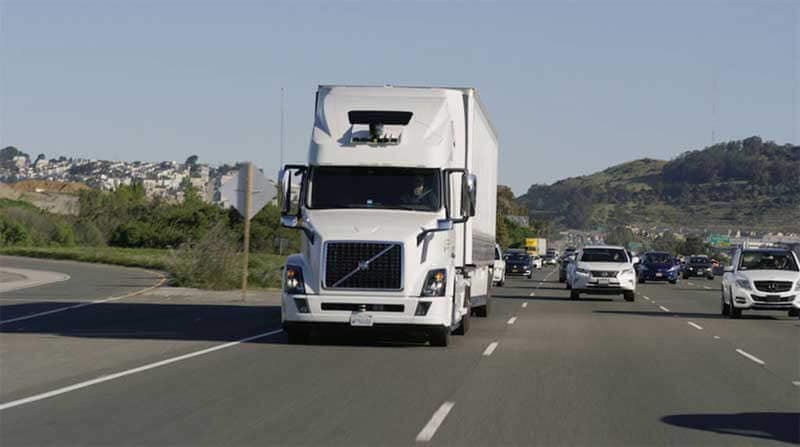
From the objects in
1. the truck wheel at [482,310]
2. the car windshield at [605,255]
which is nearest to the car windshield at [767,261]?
the truck wheel at [482,310]

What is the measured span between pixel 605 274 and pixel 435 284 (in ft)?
69.2

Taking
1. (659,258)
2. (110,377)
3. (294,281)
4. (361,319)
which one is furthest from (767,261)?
(659,258)

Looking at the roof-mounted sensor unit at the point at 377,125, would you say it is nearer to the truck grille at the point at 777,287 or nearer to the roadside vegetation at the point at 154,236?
the truck grille at the point at 777,287

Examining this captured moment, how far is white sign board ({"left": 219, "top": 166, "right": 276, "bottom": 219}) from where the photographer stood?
30.5m

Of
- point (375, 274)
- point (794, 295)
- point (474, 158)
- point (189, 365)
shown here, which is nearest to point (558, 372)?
point (375, 274)

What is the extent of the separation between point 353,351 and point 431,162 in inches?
130

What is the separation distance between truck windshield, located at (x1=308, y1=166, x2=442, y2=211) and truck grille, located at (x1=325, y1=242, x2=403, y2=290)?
1.07 metres

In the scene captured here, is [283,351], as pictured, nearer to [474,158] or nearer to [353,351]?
[353,351]

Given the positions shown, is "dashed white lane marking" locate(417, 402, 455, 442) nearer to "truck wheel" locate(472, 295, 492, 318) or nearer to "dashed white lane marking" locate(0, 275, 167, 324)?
"dashed white lane marking" locate(0, 275, 167, 324)

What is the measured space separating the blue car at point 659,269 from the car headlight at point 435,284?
4478 cm

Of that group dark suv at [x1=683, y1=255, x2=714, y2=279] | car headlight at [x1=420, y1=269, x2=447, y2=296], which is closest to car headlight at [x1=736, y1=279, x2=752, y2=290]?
car headlight at [x1=420, y1=269, x2=447, y2=296]

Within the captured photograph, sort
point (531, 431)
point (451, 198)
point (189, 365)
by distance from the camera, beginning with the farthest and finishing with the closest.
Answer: point (451, 198), point (189, 365), point (531, 431)

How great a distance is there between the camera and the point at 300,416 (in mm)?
12000

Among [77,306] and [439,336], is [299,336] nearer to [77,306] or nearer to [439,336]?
[439,336]
